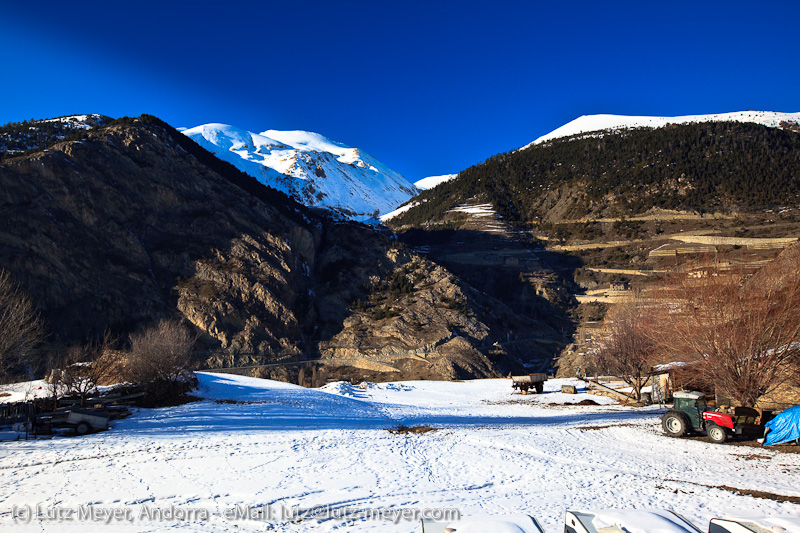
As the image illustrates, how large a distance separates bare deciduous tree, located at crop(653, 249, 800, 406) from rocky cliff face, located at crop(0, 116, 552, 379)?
108 ft

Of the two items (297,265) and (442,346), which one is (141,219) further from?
(442,346)

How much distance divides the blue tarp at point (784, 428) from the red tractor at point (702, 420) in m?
0.55

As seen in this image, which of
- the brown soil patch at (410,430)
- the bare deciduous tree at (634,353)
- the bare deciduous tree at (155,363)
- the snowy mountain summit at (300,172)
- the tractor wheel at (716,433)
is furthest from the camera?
the snowy mountain summit at (300,172)

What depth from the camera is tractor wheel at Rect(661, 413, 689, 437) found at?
42.4ft

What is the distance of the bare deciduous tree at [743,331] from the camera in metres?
12.9

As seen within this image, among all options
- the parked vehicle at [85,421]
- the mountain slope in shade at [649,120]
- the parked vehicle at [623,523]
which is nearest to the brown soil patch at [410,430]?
the parked vehicle at [85,421]

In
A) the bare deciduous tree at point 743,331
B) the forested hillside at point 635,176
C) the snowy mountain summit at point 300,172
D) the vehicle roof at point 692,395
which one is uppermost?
the snowy mountain summit at point 300,172

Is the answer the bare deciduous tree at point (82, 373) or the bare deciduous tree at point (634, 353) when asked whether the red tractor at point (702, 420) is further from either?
the bare deciduous tree at point (82, 373)

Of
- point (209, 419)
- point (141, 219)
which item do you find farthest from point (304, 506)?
point (141, 219)

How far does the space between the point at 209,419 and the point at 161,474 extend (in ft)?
22.1

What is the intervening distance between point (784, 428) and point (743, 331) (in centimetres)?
302

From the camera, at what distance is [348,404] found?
21.9 m

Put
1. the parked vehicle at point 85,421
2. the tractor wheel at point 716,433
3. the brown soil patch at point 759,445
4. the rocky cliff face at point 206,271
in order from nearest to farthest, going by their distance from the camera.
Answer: the brown soil patch at point 759,445 → the tractor wheel at point 716,433 → the parked vehicle at point 85,421 → the rocky cliff face at point 206,271

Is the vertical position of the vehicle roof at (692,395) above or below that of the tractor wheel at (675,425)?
above
